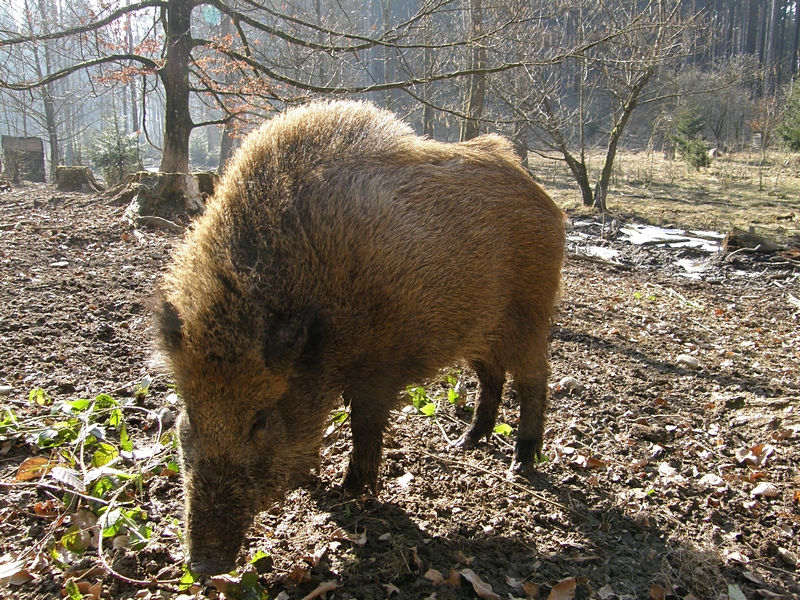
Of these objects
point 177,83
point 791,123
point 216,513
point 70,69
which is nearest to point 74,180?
point 177,83

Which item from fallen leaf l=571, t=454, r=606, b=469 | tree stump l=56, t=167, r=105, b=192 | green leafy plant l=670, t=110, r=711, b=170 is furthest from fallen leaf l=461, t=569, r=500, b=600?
green leafy plant l=670, t=110, r=711, b=170

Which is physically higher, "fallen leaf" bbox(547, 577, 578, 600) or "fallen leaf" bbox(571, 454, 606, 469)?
"fallen leaf" bbox(571, 454, 606, 469)

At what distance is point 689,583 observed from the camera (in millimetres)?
2521

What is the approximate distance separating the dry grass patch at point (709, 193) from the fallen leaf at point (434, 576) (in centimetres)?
957

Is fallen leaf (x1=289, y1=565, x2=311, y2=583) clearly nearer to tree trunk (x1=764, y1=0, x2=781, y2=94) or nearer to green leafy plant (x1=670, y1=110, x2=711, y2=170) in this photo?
green leafy plant (x1=670, y1=110, x2=711, y2=170)

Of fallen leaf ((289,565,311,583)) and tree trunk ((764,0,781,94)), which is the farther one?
tree trunk ((764,0,781,94))

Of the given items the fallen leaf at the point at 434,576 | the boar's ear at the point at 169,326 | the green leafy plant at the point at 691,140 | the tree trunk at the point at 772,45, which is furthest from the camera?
the tree trunk at the point at 772,45

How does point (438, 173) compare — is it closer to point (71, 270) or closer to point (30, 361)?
point (30, 361)

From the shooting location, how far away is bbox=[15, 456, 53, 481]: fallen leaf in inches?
106

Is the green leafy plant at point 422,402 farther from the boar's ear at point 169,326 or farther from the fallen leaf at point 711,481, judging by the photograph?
the boar's ear at point 169,326

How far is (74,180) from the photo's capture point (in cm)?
1252

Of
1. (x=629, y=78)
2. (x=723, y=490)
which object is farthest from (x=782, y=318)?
(x=629, y=78)

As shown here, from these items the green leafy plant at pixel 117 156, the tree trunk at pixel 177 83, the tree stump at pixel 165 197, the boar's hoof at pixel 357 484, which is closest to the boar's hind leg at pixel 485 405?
the boar's hoof at pixel 357 484

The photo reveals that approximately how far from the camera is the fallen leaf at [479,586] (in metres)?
2.31
